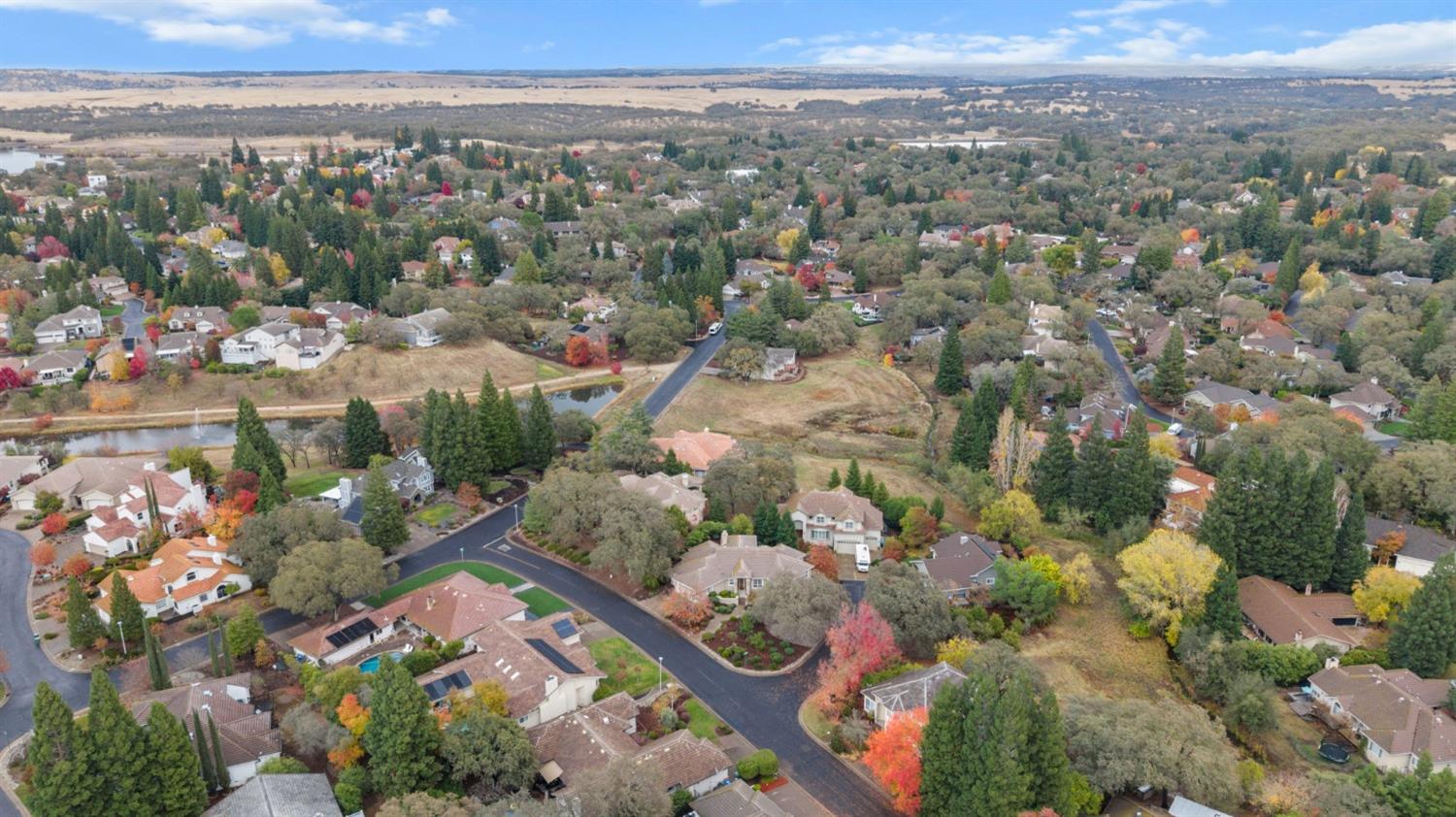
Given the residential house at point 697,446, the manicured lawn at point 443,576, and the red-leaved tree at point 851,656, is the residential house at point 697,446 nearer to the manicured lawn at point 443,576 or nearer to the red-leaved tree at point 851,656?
the manicured lawn at point 443,576

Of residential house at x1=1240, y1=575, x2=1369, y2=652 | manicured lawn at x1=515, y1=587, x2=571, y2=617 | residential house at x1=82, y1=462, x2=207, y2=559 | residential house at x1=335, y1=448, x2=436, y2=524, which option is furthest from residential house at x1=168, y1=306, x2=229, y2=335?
residential house at x1=1240, y1=575, x2=1369, y2=652

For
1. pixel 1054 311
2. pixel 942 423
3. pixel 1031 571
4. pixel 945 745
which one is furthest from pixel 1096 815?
pixel 1054 311

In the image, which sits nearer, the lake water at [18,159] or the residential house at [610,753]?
the residential house at [610,753]

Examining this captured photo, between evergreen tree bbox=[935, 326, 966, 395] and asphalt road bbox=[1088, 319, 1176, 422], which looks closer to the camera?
asphalt road bbox=[1088, 319, 1176, 422]

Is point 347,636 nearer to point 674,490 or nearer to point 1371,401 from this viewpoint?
point 674,490

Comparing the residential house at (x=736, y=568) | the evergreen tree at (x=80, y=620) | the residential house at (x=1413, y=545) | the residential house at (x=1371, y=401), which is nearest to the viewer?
the evergreen tree at (x=80, y=620)

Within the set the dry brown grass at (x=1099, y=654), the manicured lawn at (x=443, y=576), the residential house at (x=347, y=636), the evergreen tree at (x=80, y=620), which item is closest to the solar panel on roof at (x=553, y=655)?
the residential house at (x=347, y=636)

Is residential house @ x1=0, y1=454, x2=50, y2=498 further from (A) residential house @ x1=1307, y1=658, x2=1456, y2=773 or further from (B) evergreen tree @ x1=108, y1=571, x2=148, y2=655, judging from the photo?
(A) residential house @ x1=1307, y1=658, x2=1456, y2=773
